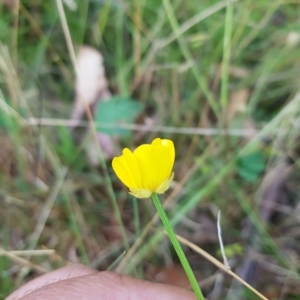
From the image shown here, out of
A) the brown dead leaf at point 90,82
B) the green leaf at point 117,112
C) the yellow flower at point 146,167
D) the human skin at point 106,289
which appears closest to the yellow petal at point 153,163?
the yellow flower at point 146,167

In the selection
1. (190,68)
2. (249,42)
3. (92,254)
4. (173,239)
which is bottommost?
(92,254)

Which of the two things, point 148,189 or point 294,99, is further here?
point 294,99

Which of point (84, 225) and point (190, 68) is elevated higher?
point (190, 68)

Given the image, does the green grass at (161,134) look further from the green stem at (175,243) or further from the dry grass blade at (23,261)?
the green stem at (175,243)

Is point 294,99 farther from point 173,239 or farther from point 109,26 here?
point 173,239

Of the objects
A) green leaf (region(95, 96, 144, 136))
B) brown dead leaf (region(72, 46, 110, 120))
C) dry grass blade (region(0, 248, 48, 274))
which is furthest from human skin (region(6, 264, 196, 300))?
brown dead leaf (region(72, 46, 110, 120))

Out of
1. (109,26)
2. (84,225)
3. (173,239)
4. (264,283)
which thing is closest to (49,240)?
(84,225)

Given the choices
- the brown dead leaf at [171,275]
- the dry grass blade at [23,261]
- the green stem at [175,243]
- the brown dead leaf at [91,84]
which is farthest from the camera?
the brown dead leaf at [91,84]

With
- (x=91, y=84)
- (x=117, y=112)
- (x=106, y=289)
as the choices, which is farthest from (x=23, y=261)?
(x=91, y=84)
